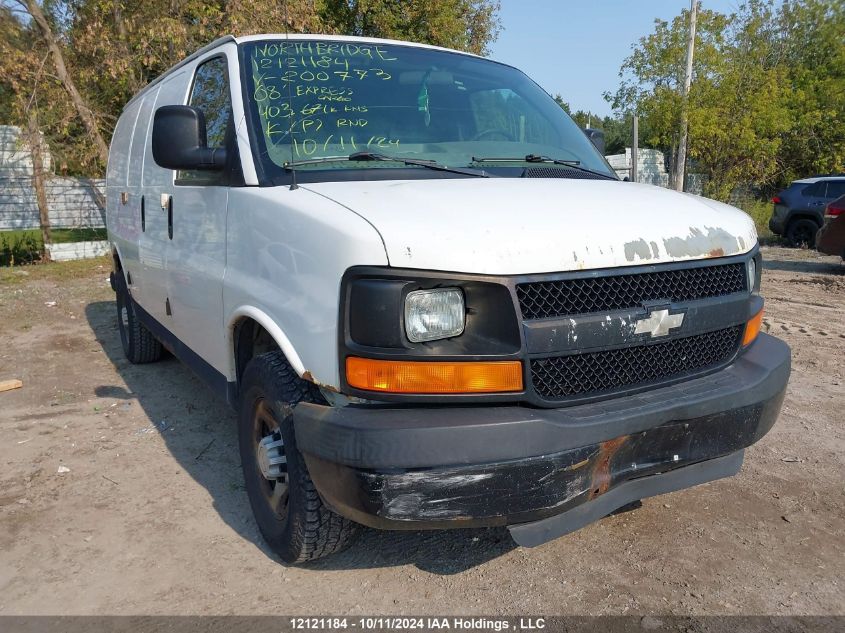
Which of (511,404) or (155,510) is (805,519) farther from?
(155,510)

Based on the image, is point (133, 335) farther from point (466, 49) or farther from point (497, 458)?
point (466, 49)

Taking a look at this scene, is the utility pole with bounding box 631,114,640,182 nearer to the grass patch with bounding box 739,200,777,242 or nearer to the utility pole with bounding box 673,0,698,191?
the grass patch with bounding box 739,200,777,242

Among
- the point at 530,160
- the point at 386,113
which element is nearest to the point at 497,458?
the point at 530,160

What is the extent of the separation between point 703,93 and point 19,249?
17190mm

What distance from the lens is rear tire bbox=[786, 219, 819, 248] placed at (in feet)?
48.5

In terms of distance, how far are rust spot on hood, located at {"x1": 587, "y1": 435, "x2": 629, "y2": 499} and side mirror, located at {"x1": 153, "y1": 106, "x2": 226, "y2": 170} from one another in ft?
6.42

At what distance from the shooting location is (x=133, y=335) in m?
5.72

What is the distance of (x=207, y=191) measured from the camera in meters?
3.22

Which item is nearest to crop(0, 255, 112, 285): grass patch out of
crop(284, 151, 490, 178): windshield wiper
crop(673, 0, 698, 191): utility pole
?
crop(284, 151, 490, 178): windshield wiper

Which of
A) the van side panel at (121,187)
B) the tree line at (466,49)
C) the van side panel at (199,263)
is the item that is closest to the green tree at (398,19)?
the tree line at (466,49)

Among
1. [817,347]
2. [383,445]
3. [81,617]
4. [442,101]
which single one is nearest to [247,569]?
[81,617]

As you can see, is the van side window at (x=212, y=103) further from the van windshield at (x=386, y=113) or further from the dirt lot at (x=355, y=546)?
the dirt lot at (x=355, y=546)

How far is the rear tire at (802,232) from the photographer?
583 inches

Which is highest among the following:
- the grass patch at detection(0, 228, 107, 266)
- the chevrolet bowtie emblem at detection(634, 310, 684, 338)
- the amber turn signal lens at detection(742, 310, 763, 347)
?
the chevrolet bowtie emblem at detection(634, 310, 684, 338)
